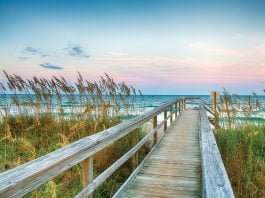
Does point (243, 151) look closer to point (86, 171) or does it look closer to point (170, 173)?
point (170, 173)

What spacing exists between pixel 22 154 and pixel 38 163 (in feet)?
16.2

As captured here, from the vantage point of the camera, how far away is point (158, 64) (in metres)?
24.2

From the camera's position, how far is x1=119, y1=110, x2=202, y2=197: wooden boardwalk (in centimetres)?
373

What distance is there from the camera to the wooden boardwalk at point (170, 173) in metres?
3.73

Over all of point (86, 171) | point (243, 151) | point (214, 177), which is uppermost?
point (214, 177)

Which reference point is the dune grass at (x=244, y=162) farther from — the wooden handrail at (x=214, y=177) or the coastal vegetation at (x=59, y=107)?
the coastal vegetation at (x=59, y=107)

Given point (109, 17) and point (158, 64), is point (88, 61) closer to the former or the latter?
point (158, 64)

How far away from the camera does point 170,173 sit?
14.9ft

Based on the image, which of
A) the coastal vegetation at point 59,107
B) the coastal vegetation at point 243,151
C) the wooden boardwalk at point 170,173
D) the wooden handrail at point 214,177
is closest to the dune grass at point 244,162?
the coastal vegetation at point 243,151

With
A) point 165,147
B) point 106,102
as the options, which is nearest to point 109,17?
point 106,102

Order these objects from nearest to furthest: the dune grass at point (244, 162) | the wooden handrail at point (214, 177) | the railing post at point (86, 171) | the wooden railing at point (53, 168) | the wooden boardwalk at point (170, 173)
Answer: the wooden railing at point (53, 168)
the wooden handrail at point (214, 177)
the railing post at point (86, 171)
the wooden boardwalk at point (170, 173)
the dune grass at point (244, 162)

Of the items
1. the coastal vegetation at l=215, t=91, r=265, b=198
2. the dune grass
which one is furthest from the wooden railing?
the coastal vegetation at l=215, t=91, r=265, b=198

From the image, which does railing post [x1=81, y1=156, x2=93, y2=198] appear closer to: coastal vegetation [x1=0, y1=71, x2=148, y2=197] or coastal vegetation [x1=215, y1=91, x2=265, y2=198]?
coastal vegetation [x1=215, y1=91, x2=265, y2=198]

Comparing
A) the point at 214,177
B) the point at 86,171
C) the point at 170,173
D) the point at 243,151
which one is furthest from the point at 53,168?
the point at 243,151
